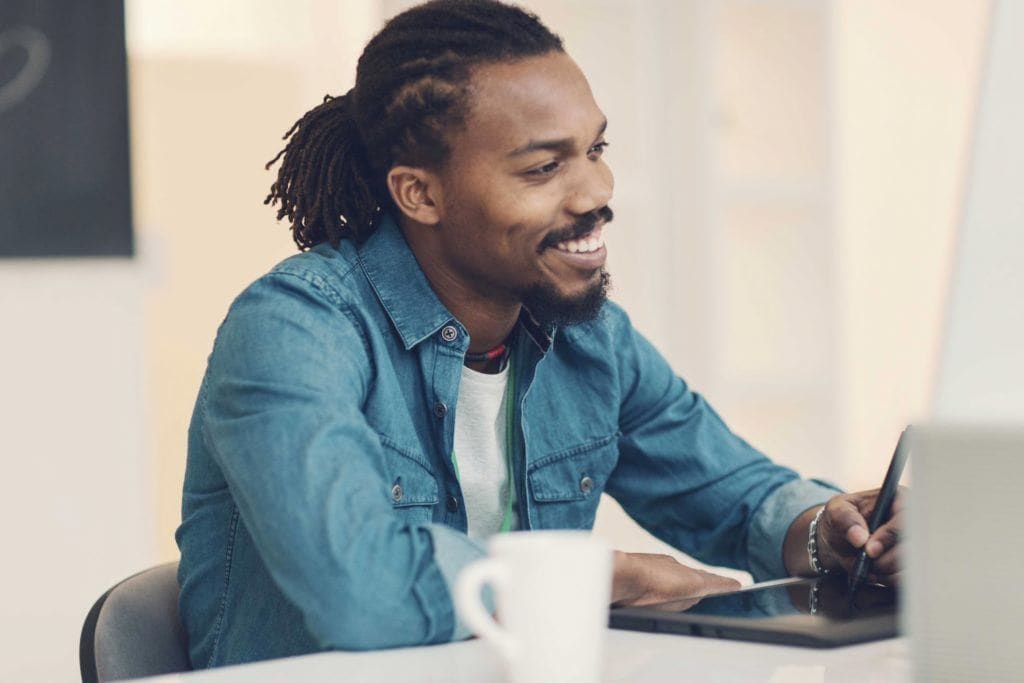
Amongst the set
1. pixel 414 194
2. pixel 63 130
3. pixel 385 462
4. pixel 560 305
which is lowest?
pixel 385 462

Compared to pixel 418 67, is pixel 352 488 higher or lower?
lower

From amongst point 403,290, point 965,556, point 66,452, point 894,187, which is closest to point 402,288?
point 403,290

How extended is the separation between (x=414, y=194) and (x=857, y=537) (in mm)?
636

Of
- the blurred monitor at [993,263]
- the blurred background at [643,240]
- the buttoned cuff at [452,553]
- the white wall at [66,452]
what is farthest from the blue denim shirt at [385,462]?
the white wall at [66,452]

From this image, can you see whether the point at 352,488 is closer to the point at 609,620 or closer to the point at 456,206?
→ the point at 609,620

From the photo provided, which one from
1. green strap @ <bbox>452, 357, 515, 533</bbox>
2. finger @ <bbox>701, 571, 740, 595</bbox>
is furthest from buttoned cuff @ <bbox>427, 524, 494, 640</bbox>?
green strap @ <bbox>452, 357, 515, 533</bbox>

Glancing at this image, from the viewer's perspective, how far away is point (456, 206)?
1508 mm

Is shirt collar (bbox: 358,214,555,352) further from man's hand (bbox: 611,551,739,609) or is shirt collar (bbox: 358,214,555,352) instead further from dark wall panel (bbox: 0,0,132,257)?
dark wall panel (bbox: 0,0,132,257)

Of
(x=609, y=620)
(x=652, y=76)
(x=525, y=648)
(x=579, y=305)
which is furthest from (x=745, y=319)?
(x=525, y=648)

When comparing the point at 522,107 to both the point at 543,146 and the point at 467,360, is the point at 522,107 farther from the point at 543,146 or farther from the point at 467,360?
the point at 467,360

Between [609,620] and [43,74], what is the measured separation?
Answer: 6.05 feet

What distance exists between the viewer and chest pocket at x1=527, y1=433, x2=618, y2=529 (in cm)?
146

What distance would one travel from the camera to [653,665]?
862 mm

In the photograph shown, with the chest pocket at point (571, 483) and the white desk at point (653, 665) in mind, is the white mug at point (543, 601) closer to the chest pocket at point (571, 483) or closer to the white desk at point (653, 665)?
the white desk at point (653, 665)
